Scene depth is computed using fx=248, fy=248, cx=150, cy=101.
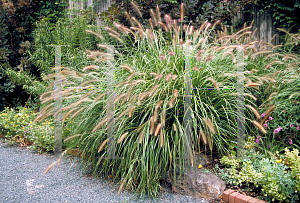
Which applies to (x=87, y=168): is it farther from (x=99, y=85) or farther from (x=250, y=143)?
(x=250, y=143)

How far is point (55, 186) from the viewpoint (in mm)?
2631

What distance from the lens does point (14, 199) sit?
2.37m

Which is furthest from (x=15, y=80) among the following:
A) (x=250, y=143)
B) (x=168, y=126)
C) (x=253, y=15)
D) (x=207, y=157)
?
(x=253, y=15)

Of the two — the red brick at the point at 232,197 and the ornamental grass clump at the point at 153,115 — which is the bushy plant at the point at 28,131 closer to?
the ornamental grass clump at the point at 153,115

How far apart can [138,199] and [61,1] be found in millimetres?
6760

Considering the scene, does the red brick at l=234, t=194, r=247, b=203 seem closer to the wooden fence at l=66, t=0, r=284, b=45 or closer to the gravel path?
the gravel path

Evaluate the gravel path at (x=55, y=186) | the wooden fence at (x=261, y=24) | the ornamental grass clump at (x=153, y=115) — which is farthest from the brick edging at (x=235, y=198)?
the wooden fence at (x=261, y=24)

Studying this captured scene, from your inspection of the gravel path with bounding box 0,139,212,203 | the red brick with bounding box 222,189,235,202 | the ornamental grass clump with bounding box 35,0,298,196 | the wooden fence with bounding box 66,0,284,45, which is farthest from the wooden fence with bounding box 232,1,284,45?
the gravel path with bounding box 0,139,212,203

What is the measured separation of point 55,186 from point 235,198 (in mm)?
1815

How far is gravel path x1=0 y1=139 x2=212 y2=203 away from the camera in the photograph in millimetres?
2373

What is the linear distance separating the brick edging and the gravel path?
0.22 meters

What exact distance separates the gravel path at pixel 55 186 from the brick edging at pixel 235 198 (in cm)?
22

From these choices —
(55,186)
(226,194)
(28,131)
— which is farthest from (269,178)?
(28,131)

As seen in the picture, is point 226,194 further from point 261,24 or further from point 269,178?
point 261,24
